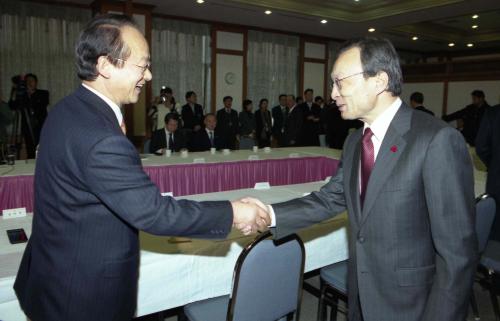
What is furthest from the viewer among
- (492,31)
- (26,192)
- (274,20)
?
(492,31)

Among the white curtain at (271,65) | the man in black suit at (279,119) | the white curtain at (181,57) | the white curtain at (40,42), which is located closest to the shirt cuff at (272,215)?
the white curtain at (40,42)

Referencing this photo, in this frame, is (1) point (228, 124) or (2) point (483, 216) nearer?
(2) point (483, 216)

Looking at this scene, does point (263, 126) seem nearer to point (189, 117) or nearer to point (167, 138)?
point (189, 117)

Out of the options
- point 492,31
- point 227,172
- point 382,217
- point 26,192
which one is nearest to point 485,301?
point 382,217

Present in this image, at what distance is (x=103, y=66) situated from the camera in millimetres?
1282

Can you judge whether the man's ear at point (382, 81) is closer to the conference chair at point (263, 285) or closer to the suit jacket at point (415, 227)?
the suit jacket at point (415, 227)

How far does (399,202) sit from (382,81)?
43cm

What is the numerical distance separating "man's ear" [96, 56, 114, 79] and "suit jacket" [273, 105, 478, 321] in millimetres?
949

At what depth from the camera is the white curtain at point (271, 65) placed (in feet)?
37.2

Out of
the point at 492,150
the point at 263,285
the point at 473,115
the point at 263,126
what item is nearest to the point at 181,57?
the point at 263,126

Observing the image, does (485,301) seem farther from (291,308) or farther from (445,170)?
(445,170)

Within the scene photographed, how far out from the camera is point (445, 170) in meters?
1.26

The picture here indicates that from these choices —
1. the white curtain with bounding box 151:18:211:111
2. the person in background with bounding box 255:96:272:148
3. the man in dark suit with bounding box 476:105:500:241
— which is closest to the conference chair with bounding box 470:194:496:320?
the man in dark suit with bounding box 476:105:500:241

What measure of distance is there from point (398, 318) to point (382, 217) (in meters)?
0.36
